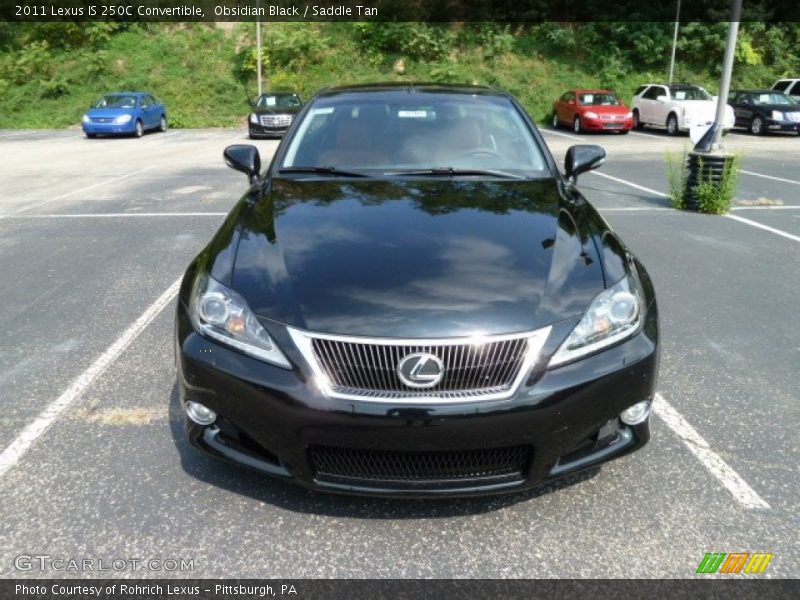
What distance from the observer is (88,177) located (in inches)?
496

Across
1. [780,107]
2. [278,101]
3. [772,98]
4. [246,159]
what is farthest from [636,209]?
[772,98]

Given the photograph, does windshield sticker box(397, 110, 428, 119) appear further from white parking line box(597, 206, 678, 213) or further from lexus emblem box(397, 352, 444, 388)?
white parking line box(597, 206, 678, 213)

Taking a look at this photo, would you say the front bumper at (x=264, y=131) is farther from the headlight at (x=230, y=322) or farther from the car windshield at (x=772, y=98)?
the headlight at (x=230, y=322)

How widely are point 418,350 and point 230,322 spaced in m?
0.72

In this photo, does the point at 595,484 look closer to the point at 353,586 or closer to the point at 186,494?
the point at 353,586

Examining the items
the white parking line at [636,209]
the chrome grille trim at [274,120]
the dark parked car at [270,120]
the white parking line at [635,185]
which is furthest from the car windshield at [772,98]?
the white parking line at [636,209]

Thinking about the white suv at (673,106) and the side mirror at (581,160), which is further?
the white suv at (673,106)

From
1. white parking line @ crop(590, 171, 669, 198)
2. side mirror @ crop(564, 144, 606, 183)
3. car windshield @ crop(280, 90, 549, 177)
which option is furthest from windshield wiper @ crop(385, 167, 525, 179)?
white parking line @ crop(590, 171, 669, 198)

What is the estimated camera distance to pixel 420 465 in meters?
2.44

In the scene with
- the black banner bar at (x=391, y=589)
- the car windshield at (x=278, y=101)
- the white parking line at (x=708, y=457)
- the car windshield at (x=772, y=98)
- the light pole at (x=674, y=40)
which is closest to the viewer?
the black banner bar at (x=391, y=589)

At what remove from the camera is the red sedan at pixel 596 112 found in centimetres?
2225

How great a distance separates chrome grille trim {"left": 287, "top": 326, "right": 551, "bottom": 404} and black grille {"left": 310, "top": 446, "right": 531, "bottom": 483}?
0.22 meters

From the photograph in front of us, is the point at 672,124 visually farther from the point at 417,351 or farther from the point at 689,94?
the point at 417,351

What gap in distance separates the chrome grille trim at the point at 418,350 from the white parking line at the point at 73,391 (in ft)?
5.37
